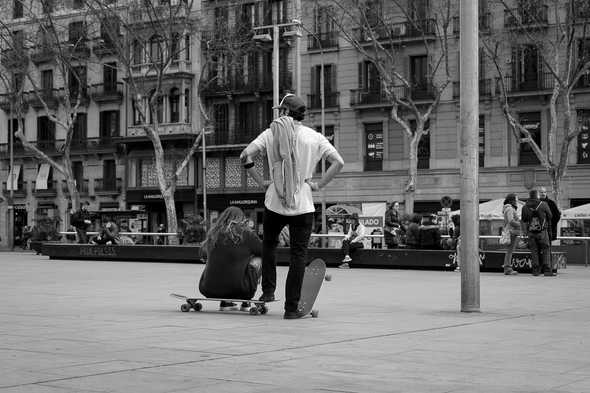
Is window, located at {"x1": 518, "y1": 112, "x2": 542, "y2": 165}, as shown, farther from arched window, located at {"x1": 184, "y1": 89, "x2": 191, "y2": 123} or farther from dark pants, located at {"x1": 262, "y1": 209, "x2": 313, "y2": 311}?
dark pants, located at {"x1": 262, "y1": 209, "x2": 313, "y2": 311}

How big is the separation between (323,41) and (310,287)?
4935 cm

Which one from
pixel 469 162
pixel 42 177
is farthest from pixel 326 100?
pixel 469 162

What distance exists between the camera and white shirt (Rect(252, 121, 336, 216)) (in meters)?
10.4

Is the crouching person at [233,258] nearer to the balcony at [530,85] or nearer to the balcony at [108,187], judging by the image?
the balcony at [530,85]

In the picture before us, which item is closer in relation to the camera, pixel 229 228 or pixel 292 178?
pixel 292 178

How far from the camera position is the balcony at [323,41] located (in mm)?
58625

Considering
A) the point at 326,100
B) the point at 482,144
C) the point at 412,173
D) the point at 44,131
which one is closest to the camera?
the point at 412,173

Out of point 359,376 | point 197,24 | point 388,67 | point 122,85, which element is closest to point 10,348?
point 359,376

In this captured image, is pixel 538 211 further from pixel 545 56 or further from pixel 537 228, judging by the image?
pixel 545 56

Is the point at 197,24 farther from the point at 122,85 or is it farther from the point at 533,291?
the point at 533,291

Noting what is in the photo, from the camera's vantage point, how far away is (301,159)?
10570mm

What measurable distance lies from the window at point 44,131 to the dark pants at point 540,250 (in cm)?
5471

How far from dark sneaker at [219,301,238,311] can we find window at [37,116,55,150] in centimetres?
6244

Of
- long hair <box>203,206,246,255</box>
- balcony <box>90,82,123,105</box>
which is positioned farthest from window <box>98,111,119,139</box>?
long hair <box>203,206,246,255</box>
